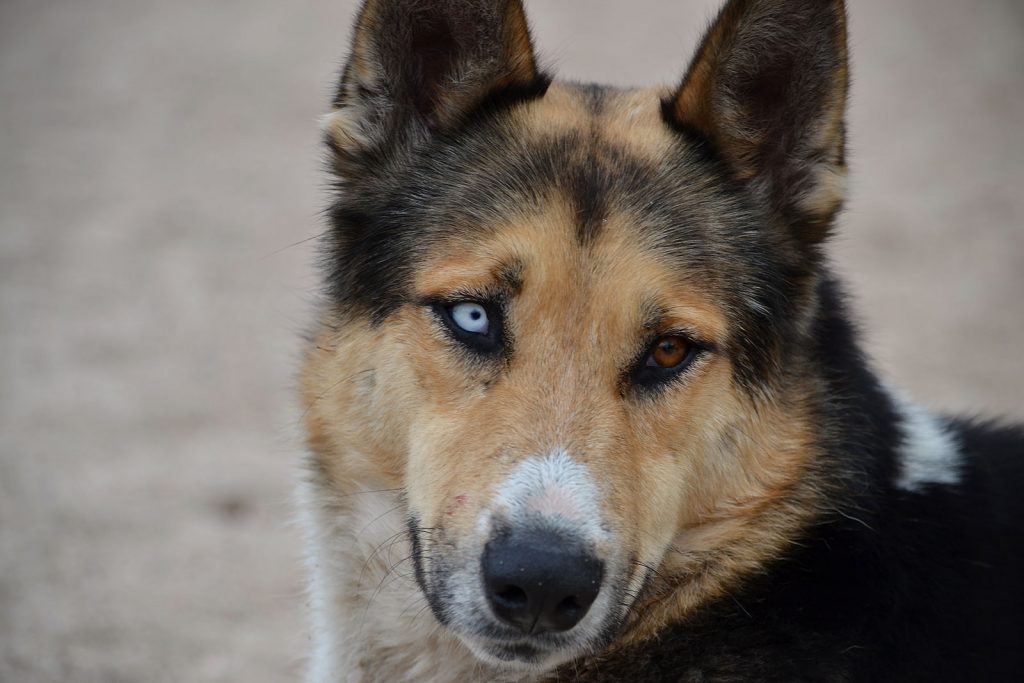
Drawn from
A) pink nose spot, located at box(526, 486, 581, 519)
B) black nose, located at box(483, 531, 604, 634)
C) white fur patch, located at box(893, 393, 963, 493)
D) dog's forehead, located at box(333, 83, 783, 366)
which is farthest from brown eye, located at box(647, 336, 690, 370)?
white fur patch, located at box(893, 393, 963, 493)

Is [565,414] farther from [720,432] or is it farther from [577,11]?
[577,11]

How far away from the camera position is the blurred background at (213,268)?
237 inches

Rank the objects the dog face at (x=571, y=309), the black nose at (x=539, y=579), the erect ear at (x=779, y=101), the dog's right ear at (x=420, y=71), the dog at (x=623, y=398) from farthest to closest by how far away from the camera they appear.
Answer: the dog's right ear at (x=420, y=71), the erect ear at (x=779, y=101), the dog at (x=623, y=398), the dog face at (x=571, y=309), the black nose at (x=539, y=579)

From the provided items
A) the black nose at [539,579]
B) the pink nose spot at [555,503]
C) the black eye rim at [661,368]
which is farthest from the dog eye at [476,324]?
the black nose at [539,579]

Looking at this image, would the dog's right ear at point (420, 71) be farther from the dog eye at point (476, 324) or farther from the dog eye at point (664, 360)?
the dog eye at point (664, 360)

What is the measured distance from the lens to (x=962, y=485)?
3619 millimetres

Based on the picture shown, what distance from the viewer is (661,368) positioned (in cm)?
339

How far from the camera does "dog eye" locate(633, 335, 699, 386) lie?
11.0ft

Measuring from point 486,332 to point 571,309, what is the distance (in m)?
0.28

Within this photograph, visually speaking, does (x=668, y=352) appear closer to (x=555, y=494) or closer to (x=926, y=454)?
(x=555, y=494)

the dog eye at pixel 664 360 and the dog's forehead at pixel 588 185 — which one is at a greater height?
the dog's forehead at pixel 588 185

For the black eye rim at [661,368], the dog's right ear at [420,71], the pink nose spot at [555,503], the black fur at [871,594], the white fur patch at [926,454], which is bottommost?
the black fur at [871,594]

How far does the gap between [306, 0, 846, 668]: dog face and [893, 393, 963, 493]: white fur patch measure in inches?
14.7

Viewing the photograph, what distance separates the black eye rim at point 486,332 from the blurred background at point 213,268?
3.14ft
